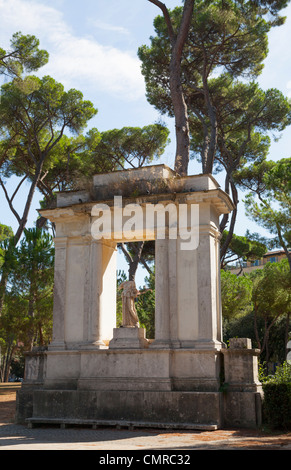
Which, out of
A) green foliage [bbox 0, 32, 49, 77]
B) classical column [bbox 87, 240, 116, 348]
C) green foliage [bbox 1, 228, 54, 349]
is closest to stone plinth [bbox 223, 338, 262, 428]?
classical column [bbox 87, 240, 116, 348]

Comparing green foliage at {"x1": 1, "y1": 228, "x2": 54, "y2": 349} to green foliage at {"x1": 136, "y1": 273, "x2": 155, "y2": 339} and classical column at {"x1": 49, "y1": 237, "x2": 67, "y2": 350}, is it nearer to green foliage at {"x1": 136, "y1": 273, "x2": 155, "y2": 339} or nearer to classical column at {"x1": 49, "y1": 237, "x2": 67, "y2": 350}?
green foliage at {"x1": 136, "y1": 273, "x2": 155, "y2": 339}

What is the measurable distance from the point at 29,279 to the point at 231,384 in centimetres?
939

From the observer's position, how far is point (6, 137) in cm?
2227

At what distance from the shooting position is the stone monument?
1016 cm

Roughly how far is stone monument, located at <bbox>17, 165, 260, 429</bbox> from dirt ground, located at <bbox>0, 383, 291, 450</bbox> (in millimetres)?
450

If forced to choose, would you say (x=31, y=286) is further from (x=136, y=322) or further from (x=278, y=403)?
(x=278, y=403)

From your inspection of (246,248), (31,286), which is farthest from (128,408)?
(246,248)

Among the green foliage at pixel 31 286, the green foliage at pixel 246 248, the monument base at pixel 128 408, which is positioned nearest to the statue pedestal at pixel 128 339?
the monument base at pixel 128 408

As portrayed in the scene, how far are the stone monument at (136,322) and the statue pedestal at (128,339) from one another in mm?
23

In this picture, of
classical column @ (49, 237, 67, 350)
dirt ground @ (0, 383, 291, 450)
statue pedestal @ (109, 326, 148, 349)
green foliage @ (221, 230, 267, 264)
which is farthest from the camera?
green foliage @ (221, 230, 267, 264)

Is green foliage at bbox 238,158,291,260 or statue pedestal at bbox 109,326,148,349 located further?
green foliage at bbox 238,158,291,260

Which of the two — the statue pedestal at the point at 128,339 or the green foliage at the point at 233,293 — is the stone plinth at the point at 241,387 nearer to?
the statue pedestal at the point at 128,339
